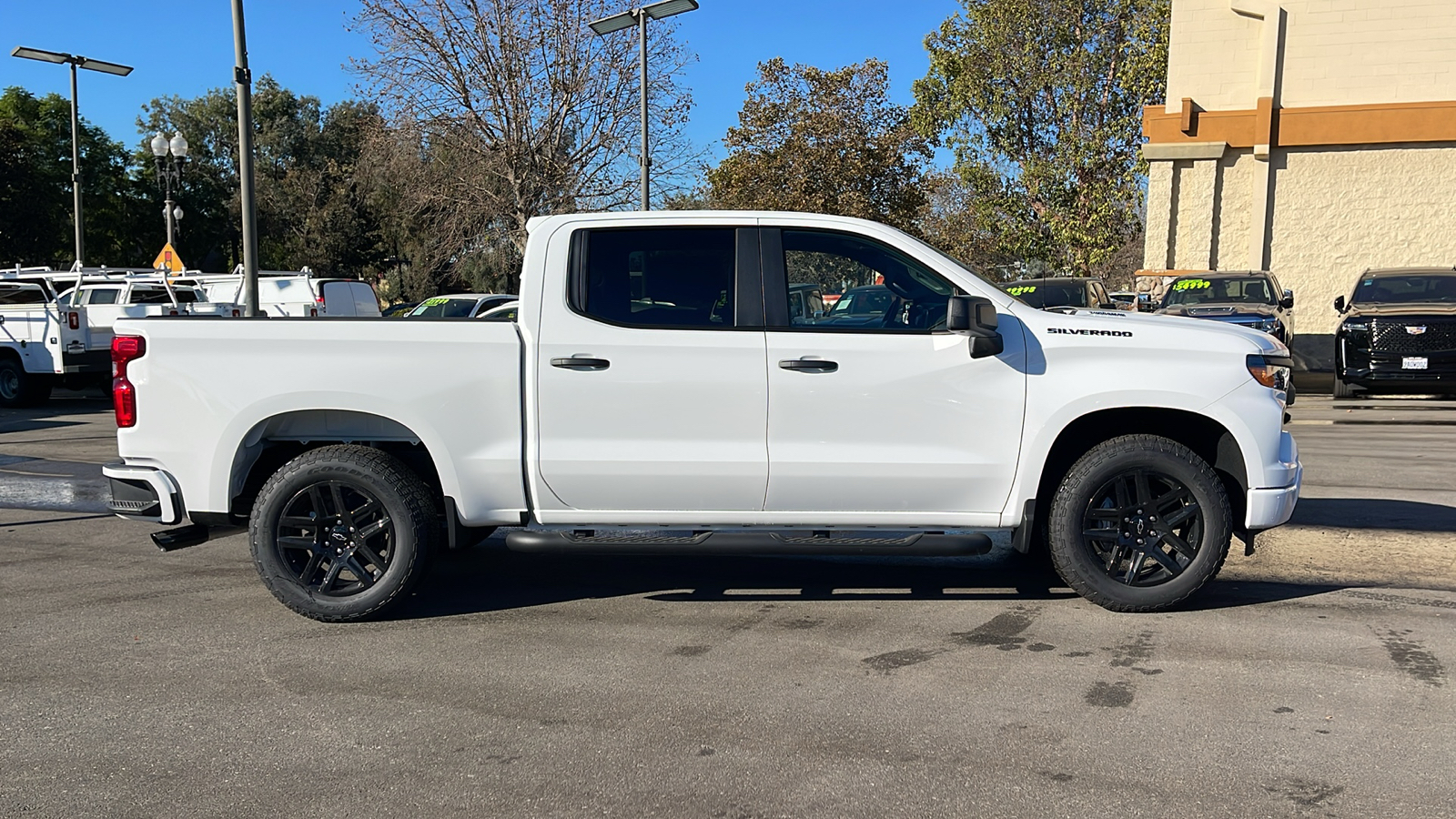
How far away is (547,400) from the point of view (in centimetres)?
532

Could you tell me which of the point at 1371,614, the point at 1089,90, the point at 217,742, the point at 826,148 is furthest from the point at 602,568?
the point at 1089,90

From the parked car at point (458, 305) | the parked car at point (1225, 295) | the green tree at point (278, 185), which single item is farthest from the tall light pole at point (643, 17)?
the green tree at point (278, 185)

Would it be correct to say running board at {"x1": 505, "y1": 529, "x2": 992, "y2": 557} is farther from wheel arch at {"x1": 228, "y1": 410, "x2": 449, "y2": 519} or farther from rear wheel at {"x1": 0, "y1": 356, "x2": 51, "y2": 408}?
rear wheel at {"x1": 0, "y1": 356, "x2": 51, "y2": 408}

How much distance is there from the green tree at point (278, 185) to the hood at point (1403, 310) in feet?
137

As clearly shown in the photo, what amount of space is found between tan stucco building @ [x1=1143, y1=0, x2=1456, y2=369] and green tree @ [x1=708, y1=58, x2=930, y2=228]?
9730 millimetres

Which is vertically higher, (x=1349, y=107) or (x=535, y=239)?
(x=1349, y=107)

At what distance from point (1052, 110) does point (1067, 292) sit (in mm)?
17408

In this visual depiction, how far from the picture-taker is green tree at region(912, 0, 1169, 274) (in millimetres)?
32562

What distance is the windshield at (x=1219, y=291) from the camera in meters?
17.9

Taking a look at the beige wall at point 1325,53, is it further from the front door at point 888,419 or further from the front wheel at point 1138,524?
the front door at point 888,419

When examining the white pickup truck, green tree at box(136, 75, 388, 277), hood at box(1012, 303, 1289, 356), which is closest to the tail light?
the white pickup truck

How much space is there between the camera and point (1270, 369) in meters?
5.38

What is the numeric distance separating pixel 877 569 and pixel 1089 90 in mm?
30362

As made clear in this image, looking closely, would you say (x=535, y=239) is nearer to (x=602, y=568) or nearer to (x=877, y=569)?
(x=602, y=568)
